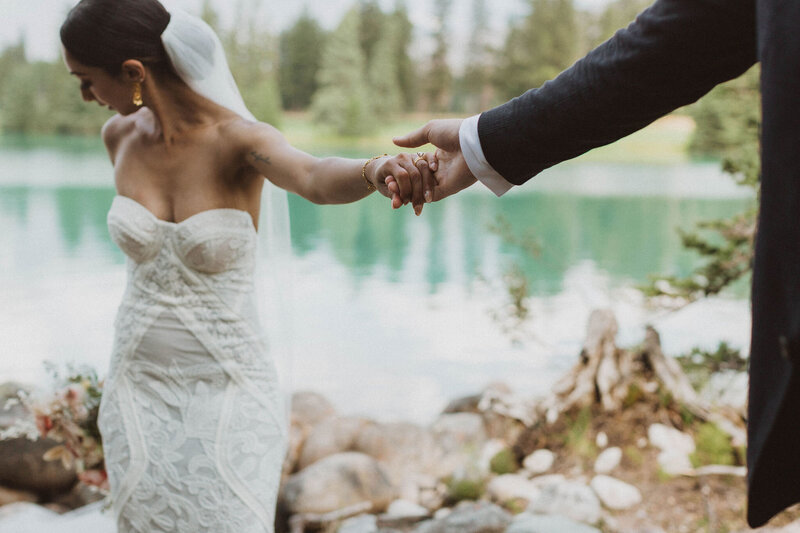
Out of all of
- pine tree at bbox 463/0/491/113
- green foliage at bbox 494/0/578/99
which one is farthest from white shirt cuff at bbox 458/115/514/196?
pine tree at bbox 463/0/491/113

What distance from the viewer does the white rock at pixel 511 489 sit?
3693 millimetres

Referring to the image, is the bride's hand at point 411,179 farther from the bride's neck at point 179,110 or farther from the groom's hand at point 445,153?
the bride's neck at point 179,110

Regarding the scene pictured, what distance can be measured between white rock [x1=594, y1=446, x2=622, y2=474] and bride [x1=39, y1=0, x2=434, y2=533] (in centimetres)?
212

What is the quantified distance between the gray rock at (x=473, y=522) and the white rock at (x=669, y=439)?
968 mm

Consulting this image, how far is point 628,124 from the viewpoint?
44.5 inches

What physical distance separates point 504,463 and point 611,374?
737 millimetres

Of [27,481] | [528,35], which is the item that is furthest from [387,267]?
[27,481]

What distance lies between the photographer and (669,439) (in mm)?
3684

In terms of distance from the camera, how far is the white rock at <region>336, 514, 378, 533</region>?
3256mm

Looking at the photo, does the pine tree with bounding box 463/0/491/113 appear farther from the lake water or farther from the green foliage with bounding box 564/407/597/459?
the green foliage with bounding box 564/407/597/459

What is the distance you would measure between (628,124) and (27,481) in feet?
12.1

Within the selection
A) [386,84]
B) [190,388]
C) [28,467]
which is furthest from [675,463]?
[386,84]

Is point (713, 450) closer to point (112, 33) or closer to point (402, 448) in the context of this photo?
point (402, 448)

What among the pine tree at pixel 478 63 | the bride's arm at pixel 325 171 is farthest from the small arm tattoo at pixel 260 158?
the pine tree at pixel 478 63
